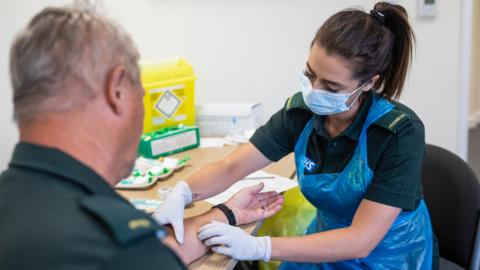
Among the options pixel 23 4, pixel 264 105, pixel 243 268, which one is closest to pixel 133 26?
pixel 23 4

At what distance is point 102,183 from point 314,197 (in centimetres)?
86

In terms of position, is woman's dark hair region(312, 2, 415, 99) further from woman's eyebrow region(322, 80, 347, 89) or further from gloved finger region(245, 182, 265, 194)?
gloved finger region(245, 182, 265, 194)

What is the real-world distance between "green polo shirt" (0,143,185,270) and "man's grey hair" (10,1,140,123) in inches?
2.8

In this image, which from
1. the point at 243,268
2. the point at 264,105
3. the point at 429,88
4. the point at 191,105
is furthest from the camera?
the point at 264,105

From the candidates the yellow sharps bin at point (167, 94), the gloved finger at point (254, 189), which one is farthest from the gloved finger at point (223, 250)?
the yellow sharps bin at point (167, 94)

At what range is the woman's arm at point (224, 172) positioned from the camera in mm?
1603

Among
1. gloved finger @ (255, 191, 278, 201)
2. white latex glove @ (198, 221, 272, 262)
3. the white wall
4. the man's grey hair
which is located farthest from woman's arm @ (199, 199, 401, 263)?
the white wall

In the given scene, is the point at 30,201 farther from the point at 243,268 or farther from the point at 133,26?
the point at 133,26

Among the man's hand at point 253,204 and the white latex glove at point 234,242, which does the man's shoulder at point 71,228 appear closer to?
the white latex glove at point 234,242

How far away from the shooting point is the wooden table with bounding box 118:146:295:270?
1.28 metres

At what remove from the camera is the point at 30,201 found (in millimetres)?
718

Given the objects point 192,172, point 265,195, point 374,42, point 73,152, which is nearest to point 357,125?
point 374,42

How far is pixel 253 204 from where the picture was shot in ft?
5.12

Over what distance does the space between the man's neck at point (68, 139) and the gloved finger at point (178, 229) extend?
0.54 metres
